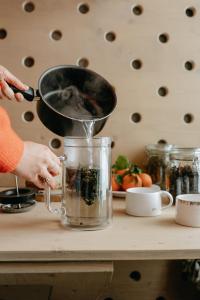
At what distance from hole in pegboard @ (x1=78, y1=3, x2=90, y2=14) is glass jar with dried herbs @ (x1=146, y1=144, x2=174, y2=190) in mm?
418

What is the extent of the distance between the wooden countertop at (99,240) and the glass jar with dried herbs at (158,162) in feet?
0.73

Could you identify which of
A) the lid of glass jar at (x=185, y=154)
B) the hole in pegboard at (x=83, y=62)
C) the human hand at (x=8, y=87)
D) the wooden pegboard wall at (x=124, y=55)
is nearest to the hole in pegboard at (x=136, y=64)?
the wooden pegboard wall at (x=124, y=55)

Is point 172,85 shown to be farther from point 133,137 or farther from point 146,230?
point 146,230

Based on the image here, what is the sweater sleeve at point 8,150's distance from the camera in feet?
1.94

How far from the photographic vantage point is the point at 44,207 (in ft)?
2.59

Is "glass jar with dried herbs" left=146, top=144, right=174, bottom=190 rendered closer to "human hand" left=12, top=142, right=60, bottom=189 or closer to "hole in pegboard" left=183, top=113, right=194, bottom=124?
"hole in pegboard" left=183, top=113, right=194, bottom=124

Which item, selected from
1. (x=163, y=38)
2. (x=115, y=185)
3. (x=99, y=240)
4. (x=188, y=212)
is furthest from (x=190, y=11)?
(x=99, y=240)

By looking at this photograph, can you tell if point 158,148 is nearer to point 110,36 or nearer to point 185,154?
point 185,154

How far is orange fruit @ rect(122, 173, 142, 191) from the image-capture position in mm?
843

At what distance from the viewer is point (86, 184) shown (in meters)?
0.64

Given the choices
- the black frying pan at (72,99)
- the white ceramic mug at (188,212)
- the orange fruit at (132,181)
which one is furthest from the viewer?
the orange fruit at (132,181)

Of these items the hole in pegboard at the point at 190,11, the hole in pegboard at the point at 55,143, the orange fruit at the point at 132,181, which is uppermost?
the hole in pegboard at the point at 190,11

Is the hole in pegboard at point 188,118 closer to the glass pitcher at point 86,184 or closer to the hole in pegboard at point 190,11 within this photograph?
the hole in pegboard at point 190,11

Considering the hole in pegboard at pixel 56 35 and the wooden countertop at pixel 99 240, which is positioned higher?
the hole in pegboard at pixel 56 35
